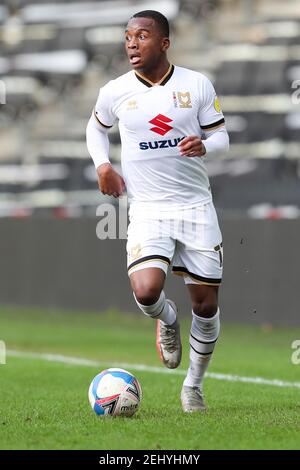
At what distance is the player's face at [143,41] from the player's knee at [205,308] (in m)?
1.57

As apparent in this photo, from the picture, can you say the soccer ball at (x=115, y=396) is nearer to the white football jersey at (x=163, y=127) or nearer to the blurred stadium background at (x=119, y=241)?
the blurred stadium background at (x=119, y=241)

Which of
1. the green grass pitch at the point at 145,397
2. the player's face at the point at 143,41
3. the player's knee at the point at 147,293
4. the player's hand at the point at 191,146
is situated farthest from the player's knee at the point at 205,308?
the player's face at the point at 143,41

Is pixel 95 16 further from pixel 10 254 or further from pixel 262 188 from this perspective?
pixel 262 188

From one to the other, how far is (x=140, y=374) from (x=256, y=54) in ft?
39.9

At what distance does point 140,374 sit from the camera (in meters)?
11.8

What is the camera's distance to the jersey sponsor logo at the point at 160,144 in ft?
26.8

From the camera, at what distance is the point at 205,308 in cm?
827

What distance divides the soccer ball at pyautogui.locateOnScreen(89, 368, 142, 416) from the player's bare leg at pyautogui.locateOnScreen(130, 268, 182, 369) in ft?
1.63

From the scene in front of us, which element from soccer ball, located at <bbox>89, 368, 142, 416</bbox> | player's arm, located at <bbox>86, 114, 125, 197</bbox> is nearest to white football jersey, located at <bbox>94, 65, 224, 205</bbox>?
player's arm, located at <bbox>86, 114, 125, 197</bbox>

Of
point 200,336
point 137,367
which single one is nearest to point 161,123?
point 200,336

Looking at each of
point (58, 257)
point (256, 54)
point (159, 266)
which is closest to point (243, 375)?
point (159, 266)

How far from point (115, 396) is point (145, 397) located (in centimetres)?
161

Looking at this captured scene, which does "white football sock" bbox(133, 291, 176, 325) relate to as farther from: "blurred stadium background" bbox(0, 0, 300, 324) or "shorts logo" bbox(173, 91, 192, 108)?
"blurred stadium background" bbox(0, 0, 300, 324)

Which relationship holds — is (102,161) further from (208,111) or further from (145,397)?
(145,397)
